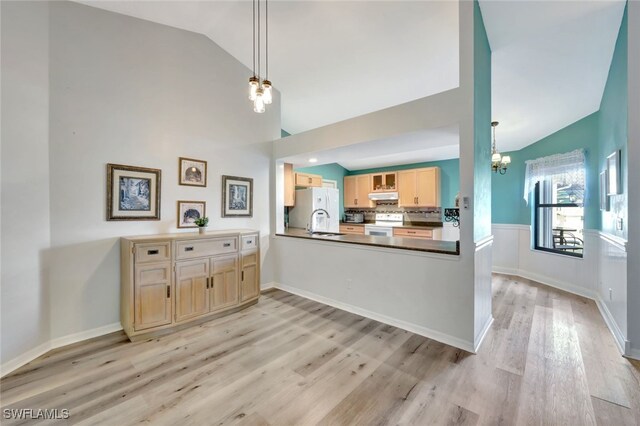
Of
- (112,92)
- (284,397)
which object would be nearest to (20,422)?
(284,397)

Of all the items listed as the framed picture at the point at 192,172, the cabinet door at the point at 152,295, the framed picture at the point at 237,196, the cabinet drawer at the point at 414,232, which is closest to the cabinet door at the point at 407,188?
the cabinet drawer at the point at 414,232

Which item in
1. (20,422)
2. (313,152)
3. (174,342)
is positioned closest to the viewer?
(20,422)

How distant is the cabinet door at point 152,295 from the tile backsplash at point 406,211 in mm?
5525

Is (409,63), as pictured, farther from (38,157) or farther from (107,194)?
(38,157)

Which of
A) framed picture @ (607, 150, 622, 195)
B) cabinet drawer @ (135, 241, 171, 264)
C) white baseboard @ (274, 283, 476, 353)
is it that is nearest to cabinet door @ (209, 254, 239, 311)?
cabinet drawer @ (135, 241, 171, 264)

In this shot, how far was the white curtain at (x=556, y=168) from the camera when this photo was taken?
13.0 feet

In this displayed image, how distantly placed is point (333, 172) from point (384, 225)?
1969 millimetres

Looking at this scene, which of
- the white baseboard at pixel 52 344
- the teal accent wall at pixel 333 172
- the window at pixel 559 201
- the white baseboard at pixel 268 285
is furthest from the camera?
the teal accent wall at pixel 333 172

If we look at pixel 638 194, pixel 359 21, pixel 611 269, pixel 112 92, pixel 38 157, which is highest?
pixel 359 21

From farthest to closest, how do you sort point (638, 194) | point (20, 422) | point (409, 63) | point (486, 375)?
point (409, 63)
point (638, 194)
point (486, 375)
point (20, 422)

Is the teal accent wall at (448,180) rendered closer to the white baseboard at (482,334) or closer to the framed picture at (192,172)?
the white baseboard at (482,334)

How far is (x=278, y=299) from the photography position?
3793 mm

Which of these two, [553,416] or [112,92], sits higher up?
[112,92]

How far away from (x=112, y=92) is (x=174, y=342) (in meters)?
2.71
